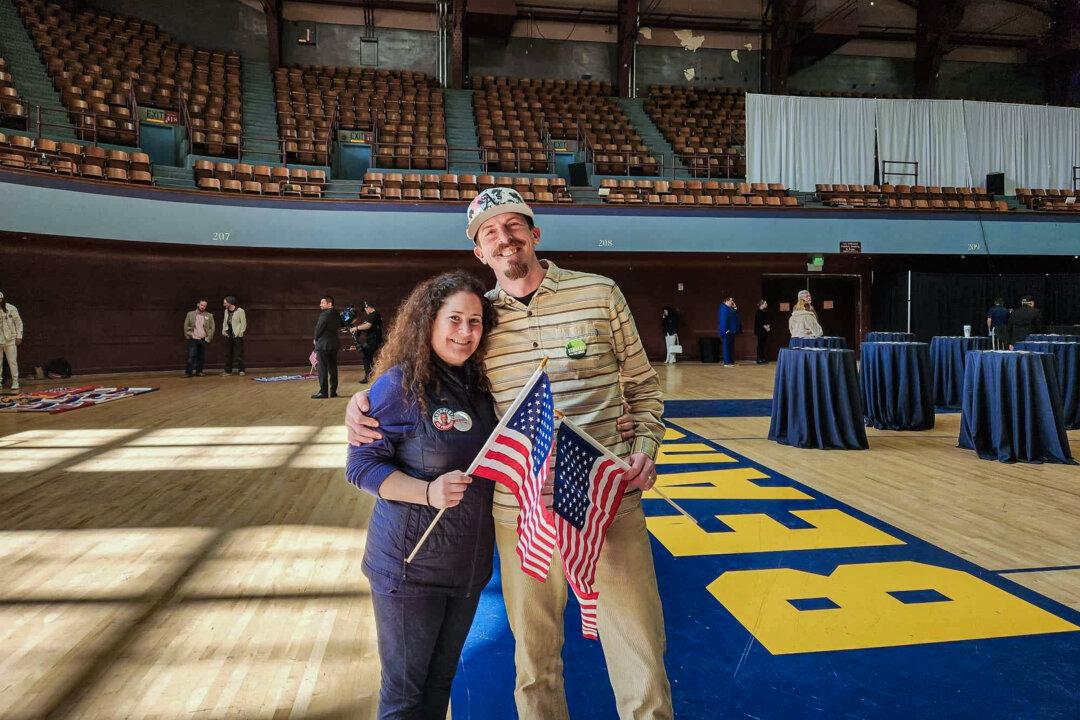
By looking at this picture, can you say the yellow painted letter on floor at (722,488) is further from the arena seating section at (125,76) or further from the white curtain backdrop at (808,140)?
the white curtain backdrop at (808,140)

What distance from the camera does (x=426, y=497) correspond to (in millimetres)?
1363

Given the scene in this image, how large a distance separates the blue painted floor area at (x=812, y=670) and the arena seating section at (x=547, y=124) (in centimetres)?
1345

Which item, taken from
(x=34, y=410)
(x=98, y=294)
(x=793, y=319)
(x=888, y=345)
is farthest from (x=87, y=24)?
(x=888, y=345)

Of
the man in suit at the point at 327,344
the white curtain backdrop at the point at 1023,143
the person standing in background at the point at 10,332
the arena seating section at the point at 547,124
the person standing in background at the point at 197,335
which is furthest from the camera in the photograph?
the white curtain backdrop at the point at 1023,143

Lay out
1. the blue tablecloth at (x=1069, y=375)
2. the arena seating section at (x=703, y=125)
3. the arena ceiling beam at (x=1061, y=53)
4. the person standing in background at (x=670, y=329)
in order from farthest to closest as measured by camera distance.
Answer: the arena ceiling beam at (x=1061, y=53) < the arena seating section at (x=703, y=125) < the person standing in background at (x=670, y=329) < the blue tablecloth at (x=1069, y=375)

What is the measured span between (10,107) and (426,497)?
47.0ft

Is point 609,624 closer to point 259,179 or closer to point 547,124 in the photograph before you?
point 259,179

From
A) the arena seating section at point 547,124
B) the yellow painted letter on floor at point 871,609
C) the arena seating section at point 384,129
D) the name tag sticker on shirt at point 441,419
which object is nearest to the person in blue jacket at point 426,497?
the name tag sticker on shirt at point 441,419

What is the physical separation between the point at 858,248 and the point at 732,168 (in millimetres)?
4232

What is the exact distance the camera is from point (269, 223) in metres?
12.4

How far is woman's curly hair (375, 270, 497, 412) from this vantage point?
145 centimetres

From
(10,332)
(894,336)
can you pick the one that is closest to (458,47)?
(10,332)

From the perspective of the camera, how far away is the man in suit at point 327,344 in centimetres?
882

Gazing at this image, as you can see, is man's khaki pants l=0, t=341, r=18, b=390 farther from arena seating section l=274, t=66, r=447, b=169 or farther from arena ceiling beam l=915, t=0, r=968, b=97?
arena ceiling beam l=915, t=0, r=968, b=97
